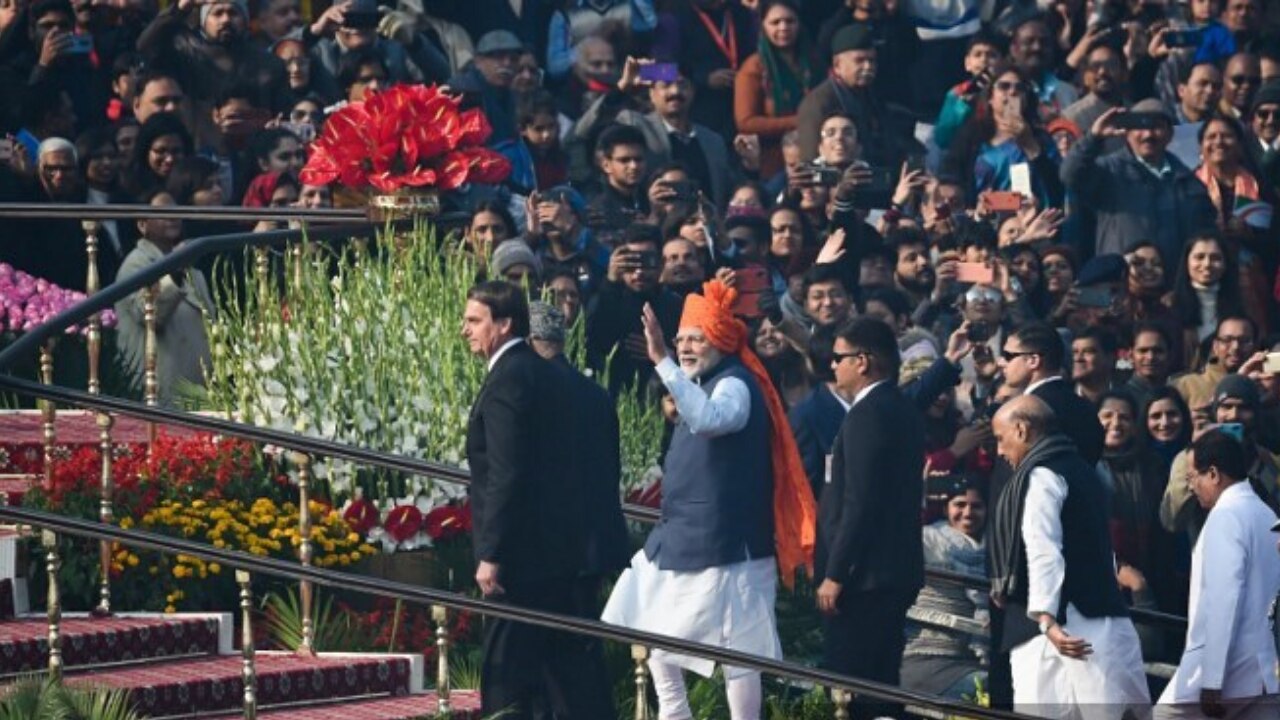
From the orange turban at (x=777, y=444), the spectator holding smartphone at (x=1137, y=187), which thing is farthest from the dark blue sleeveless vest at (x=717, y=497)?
the spectator holding smartphone at (x=1137, y=187)

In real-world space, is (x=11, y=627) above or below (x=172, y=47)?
below

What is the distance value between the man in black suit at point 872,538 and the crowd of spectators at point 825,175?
60.3 inches

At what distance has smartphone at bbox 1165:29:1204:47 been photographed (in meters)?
20.8

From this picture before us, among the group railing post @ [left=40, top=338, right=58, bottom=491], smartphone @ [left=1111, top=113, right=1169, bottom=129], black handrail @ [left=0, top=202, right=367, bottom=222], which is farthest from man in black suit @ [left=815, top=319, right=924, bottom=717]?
smartphone @ [left=1111, top=113, right=1169, bottom=129]

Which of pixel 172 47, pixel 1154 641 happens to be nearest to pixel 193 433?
pixel 172 47

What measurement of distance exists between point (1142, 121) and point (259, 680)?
818 cm

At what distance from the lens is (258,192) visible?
53.9 ft

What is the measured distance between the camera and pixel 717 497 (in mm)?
12820

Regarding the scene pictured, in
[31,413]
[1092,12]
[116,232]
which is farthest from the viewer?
[1092,12]

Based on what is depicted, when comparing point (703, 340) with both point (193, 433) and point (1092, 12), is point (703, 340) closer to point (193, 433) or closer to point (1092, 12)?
point (193, 433)

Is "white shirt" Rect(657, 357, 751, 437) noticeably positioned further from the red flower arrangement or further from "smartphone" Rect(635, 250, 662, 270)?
"smartphone" Rect(635, 250, 662, 270)

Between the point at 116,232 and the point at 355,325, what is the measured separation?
6.68 ft

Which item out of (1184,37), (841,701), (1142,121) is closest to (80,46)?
(1142,121)

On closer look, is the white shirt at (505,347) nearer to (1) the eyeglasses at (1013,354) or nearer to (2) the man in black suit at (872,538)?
(2) the man in black suit at (872,538)
